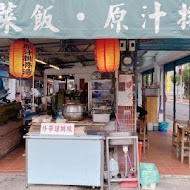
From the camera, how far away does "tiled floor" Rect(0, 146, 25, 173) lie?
523 centimetres

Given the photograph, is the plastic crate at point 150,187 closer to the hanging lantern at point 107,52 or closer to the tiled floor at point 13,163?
the hanging lantern at point 107,52

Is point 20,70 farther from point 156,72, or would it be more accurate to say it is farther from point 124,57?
point 156,72

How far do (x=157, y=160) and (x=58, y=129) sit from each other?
9.85ft

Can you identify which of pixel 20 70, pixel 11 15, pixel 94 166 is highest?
pixel 11 15

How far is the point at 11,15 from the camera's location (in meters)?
3.44

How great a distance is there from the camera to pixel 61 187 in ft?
14.2

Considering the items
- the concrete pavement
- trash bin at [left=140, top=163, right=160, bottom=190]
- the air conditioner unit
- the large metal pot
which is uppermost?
the air conditioner unit

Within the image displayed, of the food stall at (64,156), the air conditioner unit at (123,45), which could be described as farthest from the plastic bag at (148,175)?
the air conditioner unit at (123,45)

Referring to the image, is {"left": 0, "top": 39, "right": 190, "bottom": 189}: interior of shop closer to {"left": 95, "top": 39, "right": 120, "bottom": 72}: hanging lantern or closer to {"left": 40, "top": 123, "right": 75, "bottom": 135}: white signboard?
{"left": 40, "top": 123, "right": 75, "bottom": 135}: white signboard

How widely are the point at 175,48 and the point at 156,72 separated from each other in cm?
522

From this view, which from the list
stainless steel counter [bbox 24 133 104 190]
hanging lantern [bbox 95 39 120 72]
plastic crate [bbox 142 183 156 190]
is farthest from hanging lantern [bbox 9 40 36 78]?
plastic crate [bbox 142 183 156 190]

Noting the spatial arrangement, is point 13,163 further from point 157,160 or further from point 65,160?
point 157,160

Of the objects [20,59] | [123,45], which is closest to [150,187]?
[123,45]

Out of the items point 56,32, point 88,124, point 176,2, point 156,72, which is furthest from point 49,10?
point 156,72
